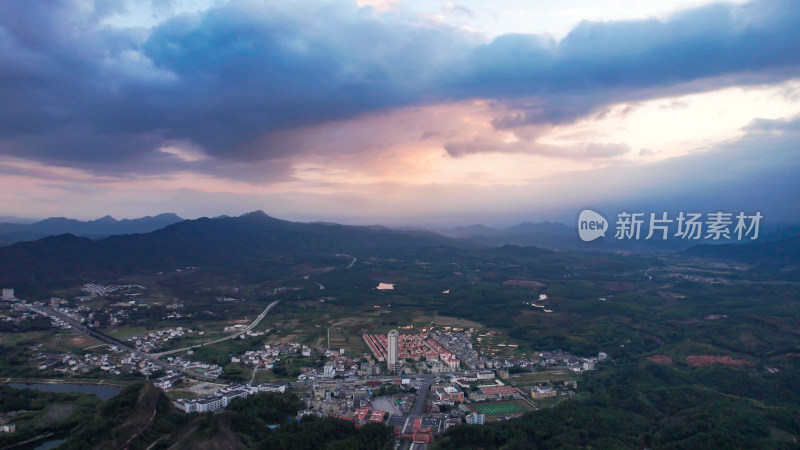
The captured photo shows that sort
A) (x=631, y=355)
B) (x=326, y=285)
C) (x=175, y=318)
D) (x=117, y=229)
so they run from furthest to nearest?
(x=117, y=229) < (x=326, y=285) < (x=175, y=318) < (x=631, y=355)

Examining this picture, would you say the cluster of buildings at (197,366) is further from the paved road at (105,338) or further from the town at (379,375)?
the paved road at (105,338)

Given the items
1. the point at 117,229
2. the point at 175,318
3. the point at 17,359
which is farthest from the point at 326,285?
the point at 117,229

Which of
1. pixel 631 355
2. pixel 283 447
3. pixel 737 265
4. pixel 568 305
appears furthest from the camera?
pixel 737 265

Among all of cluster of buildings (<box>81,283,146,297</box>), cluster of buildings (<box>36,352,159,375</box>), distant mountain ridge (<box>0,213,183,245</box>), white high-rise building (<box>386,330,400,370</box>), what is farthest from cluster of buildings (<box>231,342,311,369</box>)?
distant mountain ridge (<box>0,213,183,245</box>)

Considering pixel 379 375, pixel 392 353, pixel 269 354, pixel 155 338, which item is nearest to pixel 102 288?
pixel 155 338

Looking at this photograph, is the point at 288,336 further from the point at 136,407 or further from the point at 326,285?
the point at 326,285

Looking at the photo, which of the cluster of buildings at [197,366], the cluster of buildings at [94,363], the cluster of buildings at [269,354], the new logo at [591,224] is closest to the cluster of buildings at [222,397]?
the cluster of buildings at [197,366]
